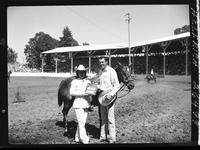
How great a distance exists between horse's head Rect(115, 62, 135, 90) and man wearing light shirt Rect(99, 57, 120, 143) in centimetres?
24

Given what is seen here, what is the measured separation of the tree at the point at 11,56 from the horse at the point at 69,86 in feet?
4.09

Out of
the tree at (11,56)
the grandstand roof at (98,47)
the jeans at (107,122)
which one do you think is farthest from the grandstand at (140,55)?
the jeans at (107,122)

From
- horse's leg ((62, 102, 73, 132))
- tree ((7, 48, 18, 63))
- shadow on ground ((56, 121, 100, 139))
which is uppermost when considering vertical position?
tree ((7, 48, 18, 63))

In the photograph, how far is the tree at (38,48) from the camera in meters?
6.32

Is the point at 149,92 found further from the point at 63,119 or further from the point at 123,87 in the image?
the point at 63,119

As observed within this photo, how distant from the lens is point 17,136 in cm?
616

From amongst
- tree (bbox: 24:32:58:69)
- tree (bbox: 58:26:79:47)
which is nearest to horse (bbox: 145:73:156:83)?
tree (bbox: 58:26:79:47)

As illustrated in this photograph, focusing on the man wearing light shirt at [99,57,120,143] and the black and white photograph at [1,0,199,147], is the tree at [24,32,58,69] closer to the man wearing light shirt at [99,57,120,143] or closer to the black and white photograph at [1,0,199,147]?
the black and white photograph at [1,0,199,147]

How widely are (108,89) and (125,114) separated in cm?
107

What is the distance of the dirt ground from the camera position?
6098 millimetres

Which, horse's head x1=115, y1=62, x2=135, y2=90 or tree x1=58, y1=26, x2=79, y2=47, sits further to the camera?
tree x1=58, y1=26, x2=79, y2=47

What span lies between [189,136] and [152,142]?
854mm

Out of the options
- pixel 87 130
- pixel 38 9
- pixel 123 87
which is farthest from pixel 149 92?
pixel 38 9

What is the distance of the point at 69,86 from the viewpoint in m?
6.24
